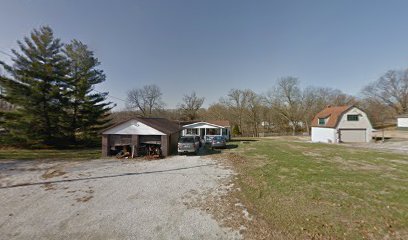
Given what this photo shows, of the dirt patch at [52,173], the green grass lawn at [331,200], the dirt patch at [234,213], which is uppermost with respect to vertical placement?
the green grass lawn at [331,200]

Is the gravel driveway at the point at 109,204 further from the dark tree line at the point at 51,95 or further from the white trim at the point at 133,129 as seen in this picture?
the dark tree line at the point at 51,95

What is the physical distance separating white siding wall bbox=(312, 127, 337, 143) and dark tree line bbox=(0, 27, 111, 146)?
108ft

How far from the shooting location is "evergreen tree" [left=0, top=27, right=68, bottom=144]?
19.7m

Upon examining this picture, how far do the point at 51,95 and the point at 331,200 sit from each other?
87.2ft

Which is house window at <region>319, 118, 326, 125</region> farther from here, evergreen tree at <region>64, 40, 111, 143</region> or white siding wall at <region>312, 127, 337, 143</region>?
evergreen tree at <region>64, 40, 111, 143</region>

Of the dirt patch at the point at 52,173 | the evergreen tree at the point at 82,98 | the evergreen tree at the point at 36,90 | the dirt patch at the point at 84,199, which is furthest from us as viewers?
the evergreen tree at the point at 82,98

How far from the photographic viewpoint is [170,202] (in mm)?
6473

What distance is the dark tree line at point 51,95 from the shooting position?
1984 cm

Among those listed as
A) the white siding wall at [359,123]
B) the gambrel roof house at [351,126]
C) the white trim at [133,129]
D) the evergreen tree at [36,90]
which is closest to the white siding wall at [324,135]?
the gambrel roof house at [351,126]

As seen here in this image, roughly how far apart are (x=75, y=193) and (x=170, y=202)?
417cm

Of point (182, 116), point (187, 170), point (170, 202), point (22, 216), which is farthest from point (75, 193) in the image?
point (182, 116)

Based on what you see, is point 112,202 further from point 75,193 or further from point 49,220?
point 75,193

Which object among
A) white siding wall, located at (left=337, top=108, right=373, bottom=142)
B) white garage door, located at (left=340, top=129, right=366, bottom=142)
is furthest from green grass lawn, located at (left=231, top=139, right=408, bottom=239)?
white garage door, located at (left=340, top=129, right=366, bottom=142)

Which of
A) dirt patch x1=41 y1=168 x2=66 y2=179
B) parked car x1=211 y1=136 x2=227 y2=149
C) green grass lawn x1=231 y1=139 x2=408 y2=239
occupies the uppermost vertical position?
parked car x1=211 y1=136 x2=227 y2=149
